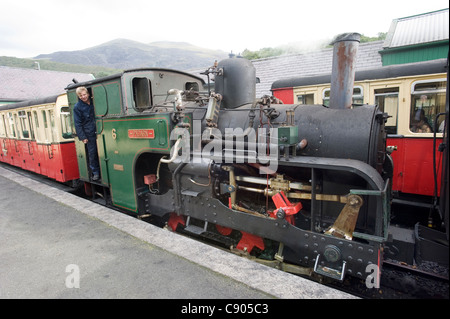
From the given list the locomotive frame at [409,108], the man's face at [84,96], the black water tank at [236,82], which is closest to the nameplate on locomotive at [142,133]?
the black water tank at [236,82]

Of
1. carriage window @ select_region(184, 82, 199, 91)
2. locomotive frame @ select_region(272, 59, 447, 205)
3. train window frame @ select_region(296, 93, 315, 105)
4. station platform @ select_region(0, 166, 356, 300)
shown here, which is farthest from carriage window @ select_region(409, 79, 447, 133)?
station platform @ select_region(0, 166, 356, 300)

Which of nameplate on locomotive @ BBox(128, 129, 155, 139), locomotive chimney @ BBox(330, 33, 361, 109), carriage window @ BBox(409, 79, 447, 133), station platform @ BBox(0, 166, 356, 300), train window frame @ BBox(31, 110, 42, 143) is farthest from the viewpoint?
Answer: train window frame @ BBox(31, 110, 42, 143)

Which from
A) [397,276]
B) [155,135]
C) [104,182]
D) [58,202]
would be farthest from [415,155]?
[58,202]

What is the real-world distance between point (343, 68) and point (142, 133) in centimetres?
284

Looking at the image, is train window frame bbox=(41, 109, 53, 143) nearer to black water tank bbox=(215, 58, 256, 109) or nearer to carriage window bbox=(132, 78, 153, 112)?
carriage window bbox=(132, 78, 153, 112)

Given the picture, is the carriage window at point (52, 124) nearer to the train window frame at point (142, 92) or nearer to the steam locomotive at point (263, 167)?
the steam locomotive at point (263, 167)

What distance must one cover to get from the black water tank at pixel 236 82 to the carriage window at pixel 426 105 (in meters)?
3.11

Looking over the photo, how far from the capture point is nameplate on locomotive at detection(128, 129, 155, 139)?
4.06m

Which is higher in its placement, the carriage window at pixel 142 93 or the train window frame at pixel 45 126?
the carriage window at pixel 142 93

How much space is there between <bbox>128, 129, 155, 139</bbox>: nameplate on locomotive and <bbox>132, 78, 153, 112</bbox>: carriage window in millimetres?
452

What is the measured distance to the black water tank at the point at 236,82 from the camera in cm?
392

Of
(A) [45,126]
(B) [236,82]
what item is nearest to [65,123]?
(A) [45,126]
